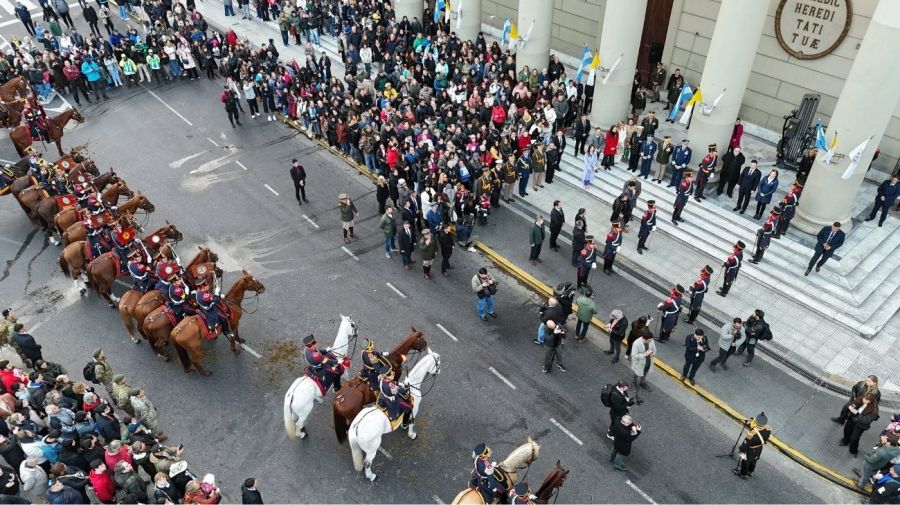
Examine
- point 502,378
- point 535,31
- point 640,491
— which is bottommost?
point 640,491

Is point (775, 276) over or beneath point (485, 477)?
beneath

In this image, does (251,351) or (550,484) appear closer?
(550,484)

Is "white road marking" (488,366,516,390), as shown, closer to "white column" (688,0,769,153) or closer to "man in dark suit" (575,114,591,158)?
"man in dark suit" (575,114,591,158)

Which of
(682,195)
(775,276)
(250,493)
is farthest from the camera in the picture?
(682,195)

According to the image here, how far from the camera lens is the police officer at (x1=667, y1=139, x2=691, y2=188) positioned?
735 inches

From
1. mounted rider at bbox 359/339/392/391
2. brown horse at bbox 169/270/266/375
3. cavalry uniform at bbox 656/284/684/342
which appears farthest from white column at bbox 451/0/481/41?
mounted rider at bbox 359/339/392/391

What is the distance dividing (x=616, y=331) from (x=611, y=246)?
3109mm

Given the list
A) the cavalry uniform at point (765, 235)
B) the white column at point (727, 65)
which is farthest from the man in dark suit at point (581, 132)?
the cavalry uniform at point (765, 235)

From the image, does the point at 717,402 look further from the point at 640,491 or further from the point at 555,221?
the point at 555,221

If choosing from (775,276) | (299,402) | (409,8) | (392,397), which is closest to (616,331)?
(392,397)

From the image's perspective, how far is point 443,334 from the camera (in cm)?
1542

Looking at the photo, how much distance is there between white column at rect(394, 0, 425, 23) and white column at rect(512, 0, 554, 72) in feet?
22.1

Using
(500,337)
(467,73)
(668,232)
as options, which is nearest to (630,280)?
(668,232)

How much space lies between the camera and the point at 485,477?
10.4m
